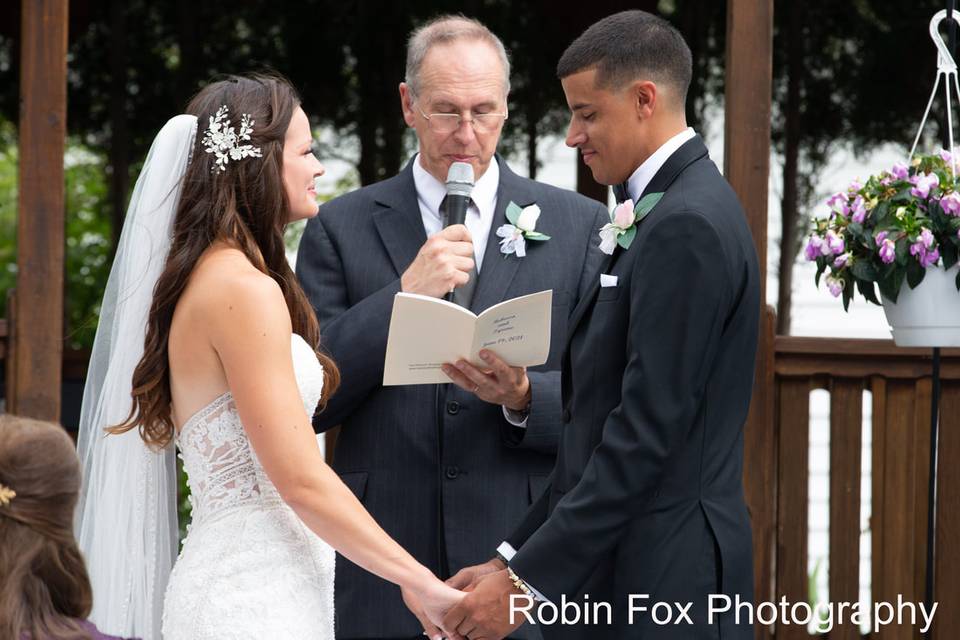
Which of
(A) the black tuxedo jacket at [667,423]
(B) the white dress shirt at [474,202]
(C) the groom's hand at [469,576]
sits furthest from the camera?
(B) the white dress shirt at [474,202]

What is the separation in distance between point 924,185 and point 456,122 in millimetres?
1231

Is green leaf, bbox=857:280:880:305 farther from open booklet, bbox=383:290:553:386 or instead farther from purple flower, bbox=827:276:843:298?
open booklet, bbox=383:290:553:386

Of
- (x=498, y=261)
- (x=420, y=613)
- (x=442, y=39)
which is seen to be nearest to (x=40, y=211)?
(x=442, y=39)

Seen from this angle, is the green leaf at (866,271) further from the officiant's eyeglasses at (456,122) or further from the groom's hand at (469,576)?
the groom's hand at (469,576)

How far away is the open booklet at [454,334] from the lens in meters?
2.75

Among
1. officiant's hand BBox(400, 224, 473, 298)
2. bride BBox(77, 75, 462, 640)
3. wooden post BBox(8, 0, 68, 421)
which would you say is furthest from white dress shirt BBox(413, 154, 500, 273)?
wooden post BBox(8, 0, 68, 421)

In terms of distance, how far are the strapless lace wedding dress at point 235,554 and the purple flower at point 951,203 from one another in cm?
177

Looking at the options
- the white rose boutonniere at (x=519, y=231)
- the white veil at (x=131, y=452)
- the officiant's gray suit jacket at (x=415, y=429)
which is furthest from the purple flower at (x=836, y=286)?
the white veil at (x=131, y=452)

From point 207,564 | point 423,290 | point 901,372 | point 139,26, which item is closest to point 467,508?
point 423,290

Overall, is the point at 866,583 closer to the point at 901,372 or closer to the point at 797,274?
the point at 797,274

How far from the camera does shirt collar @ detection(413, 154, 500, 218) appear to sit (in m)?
3.38

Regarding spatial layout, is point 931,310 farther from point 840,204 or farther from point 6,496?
point 6,496

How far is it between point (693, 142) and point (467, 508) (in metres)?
1.08

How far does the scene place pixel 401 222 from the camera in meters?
3.37
